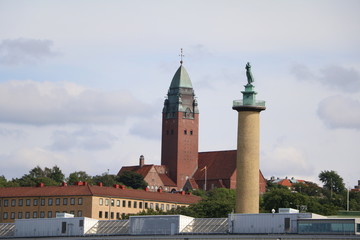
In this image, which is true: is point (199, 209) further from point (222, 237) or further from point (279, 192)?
point (222, 237)

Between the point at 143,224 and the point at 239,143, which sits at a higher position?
the point at 239,143

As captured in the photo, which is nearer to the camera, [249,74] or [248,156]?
[248,156]

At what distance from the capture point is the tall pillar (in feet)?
467

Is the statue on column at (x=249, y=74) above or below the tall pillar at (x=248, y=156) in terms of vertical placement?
above

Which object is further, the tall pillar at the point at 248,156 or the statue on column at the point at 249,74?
the statue on column at the point at 249,74

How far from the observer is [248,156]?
143 m

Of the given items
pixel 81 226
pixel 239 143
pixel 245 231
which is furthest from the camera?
pixel 239 143

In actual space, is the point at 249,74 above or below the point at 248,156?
above

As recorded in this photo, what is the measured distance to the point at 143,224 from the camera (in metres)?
125

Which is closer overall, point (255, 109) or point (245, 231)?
point (245, 231)

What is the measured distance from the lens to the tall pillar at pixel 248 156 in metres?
142

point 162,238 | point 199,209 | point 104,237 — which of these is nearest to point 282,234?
point 162,238

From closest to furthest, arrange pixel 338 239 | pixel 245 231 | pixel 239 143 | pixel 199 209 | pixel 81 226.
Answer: pixel 338 239 < pixel 245 231 < pixel 81 226 < pixel 239 143 < pixel 199 209

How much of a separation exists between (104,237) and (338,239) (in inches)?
1075
